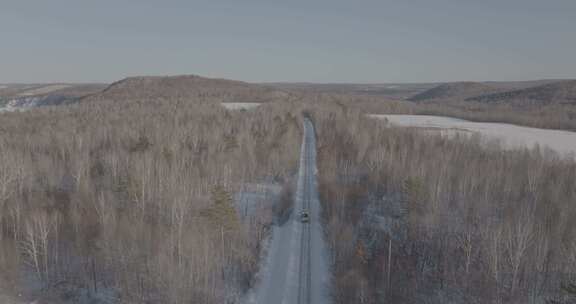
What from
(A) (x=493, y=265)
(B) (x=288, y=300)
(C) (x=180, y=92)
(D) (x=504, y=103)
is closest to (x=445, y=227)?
(A) (x=493, y=265)

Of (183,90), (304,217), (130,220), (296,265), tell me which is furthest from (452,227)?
(183,90)

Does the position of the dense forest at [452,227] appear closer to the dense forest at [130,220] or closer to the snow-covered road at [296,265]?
the snow-covered road at [296,265]

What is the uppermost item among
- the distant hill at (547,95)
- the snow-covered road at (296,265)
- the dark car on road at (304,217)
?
the distant hill at (547,95)

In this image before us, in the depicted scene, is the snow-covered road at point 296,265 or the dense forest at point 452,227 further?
the snow-covered road at point 296,265

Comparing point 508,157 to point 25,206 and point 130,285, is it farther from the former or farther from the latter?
point 25,206

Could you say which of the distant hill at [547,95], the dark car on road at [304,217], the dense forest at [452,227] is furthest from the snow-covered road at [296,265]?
the distant hill at [547,95]

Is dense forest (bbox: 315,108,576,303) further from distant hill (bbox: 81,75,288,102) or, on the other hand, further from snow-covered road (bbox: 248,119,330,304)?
distant hill (bbox: 81,75,288,102)

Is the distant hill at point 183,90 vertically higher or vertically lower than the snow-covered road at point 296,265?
higher
